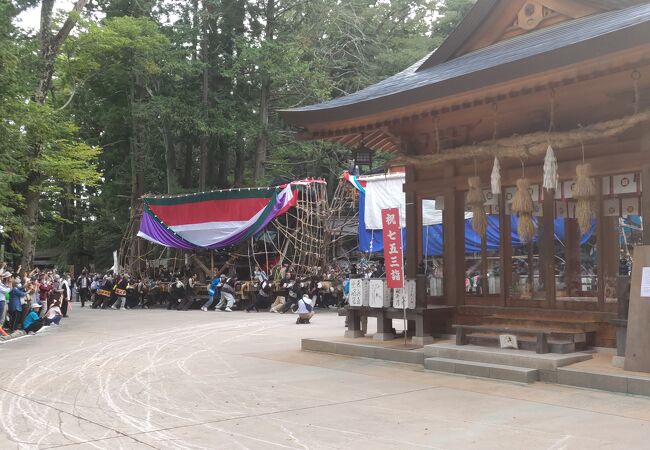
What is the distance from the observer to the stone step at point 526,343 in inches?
345

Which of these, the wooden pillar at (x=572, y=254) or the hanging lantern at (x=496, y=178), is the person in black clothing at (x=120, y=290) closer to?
the hanging lantern at (x=496, y=178)

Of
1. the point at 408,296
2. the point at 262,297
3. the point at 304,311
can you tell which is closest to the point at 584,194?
the point at 408,296

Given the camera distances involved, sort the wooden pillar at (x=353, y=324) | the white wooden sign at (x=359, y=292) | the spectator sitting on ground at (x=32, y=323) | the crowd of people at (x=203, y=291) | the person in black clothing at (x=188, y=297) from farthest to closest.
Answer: the person in black clothing at (x=188, y=297)
the crowd of people at (x=203, y=291)
the spectator sitting on ground at (x=32, y=323)
the wooden pillar at (x=353, y=324)
the white wooden sign at (x=359, y=292)

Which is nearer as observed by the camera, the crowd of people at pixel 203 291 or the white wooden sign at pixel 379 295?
the white wooden sign at pixel 379 295

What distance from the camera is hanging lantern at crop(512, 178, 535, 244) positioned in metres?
9.70

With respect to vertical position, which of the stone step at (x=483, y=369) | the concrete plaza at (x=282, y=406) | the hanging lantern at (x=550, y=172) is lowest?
the concrete plaza at (x=282, y=406)

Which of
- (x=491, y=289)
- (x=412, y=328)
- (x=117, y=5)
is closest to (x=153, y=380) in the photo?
(x=412, y=328)

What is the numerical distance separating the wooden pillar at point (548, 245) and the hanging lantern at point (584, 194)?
2.58ft

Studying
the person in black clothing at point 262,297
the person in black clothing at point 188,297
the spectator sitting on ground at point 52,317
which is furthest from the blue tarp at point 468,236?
the spectator sitting on ground at point 52,317

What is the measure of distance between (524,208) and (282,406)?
5.14 m

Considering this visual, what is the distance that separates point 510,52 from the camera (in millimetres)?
9711

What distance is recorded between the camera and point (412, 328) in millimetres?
11586

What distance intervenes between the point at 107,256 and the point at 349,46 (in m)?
21.3

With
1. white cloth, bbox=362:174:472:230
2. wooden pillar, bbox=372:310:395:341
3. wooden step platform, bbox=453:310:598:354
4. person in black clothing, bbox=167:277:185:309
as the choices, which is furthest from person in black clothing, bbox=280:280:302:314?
wooden step platform, bbox=453:310:598:354
